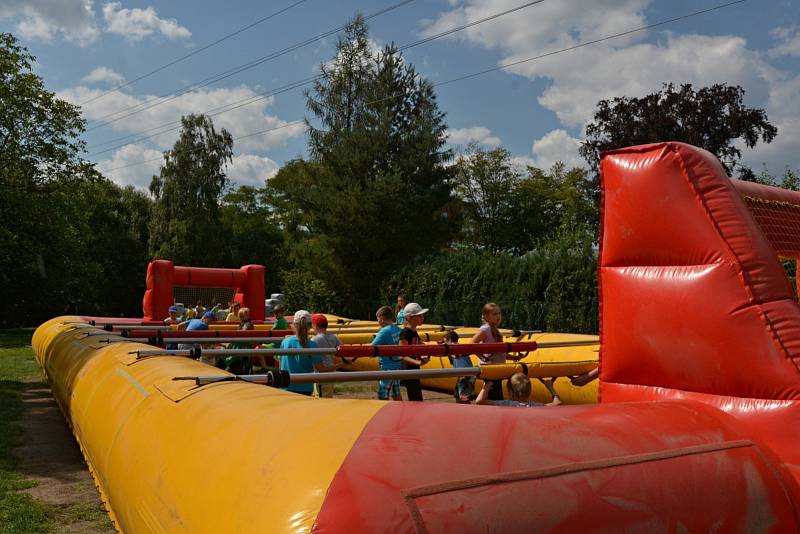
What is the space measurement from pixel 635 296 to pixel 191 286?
18.9 metres

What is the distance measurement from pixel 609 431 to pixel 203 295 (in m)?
21.5

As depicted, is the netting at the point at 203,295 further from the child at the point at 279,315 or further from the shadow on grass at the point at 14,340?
the child at the point at 279,315

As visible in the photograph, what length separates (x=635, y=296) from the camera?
127 inches

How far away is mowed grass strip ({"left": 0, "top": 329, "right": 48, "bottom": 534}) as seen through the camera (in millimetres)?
5148

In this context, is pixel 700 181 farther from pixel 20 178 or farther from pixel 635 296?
pixel 20 178

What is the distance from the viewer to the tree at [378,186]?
3131 cm

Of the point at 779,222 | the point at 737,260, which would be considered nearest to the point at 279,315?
the point at 779,222

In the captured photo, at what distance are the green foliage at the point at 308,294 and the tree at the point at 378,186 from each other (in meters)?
0.53

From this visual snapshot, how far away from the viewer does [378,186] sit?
3098 cm

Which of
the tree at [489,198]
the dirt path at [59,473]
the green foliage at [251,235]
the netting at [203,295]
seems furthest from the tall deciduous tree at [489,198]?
the dirt path at [59,473]

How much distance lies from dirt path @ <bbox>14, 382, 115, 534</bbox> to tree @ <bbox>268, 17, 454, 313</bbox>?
21733 mm

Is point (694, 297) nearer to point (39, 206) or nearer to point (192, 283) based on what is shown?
point (192, 283)

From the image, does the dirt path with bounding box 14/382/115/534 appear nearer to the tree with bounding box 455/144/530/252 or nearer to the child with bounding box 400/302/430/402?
the child with bounding box 400/302/430/402

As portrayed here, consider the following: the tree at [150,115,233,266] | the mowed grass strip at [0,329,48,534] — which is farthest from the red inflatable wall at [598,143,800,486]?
the tree at [150,115,233,266]
